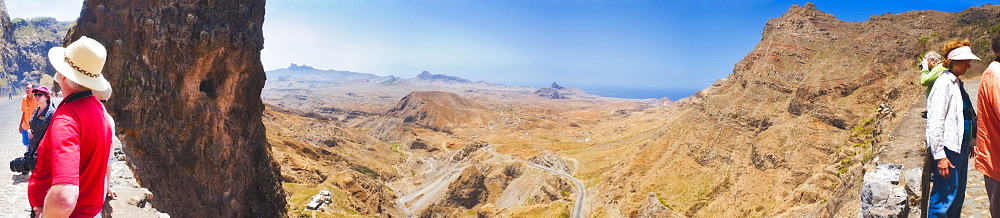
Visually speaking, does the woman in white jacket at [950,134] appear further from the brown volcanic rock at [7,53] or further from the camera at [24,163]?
the brown volcanic rock at [7,53]

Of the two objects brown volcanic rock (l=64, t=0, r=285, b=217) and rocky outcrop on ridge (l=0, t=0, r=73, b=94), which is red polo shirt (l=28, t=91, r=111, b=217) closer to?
brown volcanic rock (l=64, t=0, r=285, b=217)

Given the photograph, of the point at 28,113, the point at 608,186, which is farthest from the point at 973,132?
the point at 608,186

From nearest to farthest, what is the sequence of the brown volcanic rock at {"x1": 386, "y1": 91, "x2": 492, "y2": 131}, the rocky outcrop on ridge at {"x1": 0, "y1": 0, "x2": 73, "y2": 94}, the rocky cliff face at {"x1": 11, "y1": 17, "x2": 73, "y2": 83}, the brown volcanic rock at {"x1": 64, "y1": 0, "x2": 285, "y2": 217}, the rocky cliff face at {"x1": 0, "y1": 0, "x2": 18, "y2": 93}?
the brown volcanic rock at {"x1": 64, "y1": 0, "x2": 285, "y2": 217}
the rocky cliff face at {"x1": 0, "y1": 0, "x2": 18, "y2": 93}
the rocky outcrop on ridge at {"x1": 0, "y1": 0, "x2": 73, "y2": 94}
the rocky cliff face at {"x1": 11, "y1": 17, "x2": 73, "y2": 83}
the brown volcanic rock at {"x1": 386, "y1": 91, "x2": 492, "y2": 131}

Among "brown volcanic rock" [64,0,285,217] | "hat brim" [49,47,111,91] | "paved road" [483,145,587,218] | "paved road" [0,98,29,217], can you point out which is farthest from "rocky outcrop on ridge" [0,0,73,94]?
"hat brim" [49,47,111,91]

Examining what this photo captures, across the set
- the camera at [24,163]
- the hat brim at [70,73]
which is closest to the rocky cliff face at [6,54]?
the camera at [24,163]

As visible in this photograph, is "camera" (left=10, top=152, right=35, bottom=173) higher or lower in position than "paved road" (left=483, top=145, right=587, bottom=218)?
higher

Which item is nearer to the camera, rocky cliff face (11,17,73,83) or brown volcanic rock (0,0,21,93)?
brown volcanic rock (0,0,21,93)
